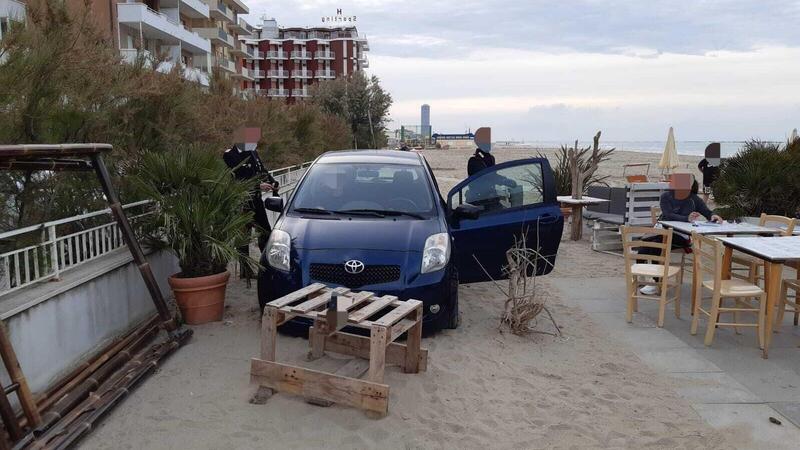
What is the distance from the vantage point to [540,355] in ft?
17.9

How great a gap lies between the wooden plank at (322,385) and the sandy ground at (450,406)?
13cm

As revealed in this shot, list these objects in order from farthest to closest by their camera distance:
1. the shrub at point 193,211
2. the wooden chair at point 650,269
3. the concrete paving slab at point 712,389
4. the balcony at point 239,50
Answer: the balcony at point 239,50, the wooden chair at point 650,269, the shrub at point 193,211, the concrete paving slab at point 712,389

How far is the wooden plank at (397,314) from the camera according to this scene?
4.02m

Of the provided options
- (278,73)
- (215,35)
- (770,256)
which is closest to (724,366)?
(770,256)

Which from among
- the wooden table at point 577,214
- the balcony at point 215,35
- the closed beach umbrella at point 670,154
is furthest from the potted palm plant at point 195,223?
the balcony at point 215,35

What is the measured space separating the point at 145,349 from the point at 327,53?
102 meters

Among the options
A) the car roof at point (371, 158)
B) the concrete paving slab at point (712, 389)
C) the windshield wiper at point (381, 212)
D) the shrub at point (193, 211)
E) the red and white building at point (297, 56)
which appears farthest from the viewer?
the red and white building at point (297, 56)

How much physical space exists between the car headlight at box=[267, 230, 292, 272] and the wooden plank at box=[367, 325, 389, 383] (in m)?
1.70

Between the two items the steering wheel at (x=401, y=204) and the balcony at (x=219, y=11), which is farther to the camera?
the balcony at (x=219, y=11)

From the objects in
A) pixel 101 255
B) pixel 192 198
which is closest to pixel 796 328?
pixel 192 198

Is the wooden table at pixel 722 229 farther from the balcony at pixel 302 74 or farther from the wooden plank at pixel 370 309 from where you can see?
the balcony at pixel 302 74

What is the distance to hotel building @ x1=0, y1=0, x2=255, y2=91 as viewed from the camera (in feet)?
49.9

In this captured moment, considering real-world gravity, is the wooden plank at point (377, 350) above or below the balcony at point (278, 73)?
below

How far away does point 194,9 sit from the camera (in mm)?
45594
